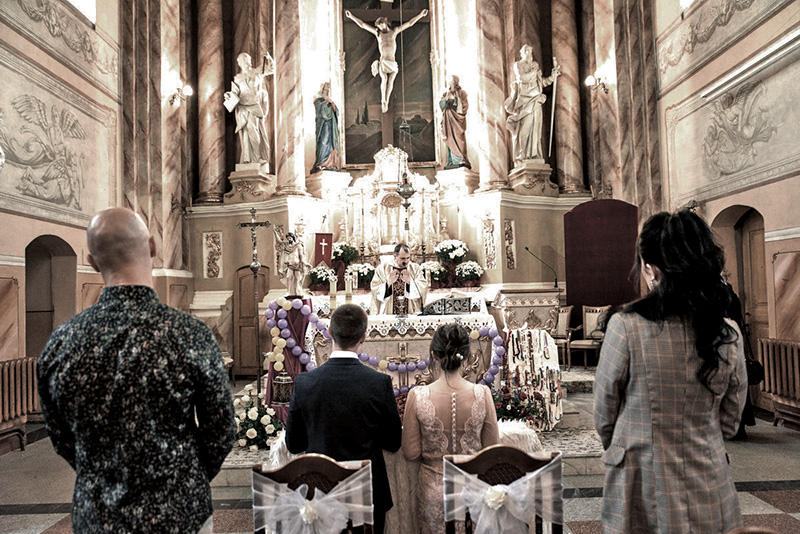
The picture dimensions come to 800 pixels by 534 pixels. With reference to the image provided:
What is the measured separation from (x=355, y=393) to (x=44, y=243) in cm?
756

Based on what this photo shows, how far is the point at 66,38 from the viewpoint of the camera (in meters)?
8.45

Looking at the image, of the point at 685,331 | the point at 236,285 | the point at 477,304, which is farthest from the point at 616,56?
the point at 685,331

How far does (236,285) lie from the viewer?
12.1m

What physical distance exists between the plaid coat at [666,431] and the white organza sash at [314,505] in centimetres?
89

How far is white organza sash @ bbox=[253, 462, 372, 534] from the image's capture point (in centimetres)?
216

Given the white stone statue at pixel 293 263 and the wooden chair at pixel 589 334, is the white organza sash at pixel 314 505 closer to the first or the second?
the white stone statue at pixel 293 263

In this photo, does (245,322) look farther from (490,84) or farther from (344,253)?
(490,84)

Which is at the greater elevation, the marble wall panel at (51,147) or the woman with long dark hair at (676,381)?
the marble wall panel at (51,147)

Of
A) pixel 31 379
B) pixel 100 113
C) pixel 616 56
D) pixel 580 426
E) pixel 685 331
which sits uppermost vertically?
pixel 616 56

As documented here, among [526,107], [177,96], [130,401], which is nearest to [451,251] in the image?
[526,107]

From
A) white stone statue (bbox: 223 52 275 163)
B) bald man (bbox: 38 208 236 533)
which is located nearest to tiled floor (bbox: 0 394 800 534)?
bald man (bbox: 38 208 236 533)

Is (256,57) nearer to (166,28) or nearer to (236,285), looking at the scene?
(166,28)

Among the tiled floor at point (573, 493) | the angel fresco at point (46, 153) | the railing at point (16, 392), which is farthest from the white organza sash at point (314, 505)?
the angel fresco at point (46, 153)

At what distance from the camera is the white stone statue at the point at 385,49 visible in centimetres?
1313
